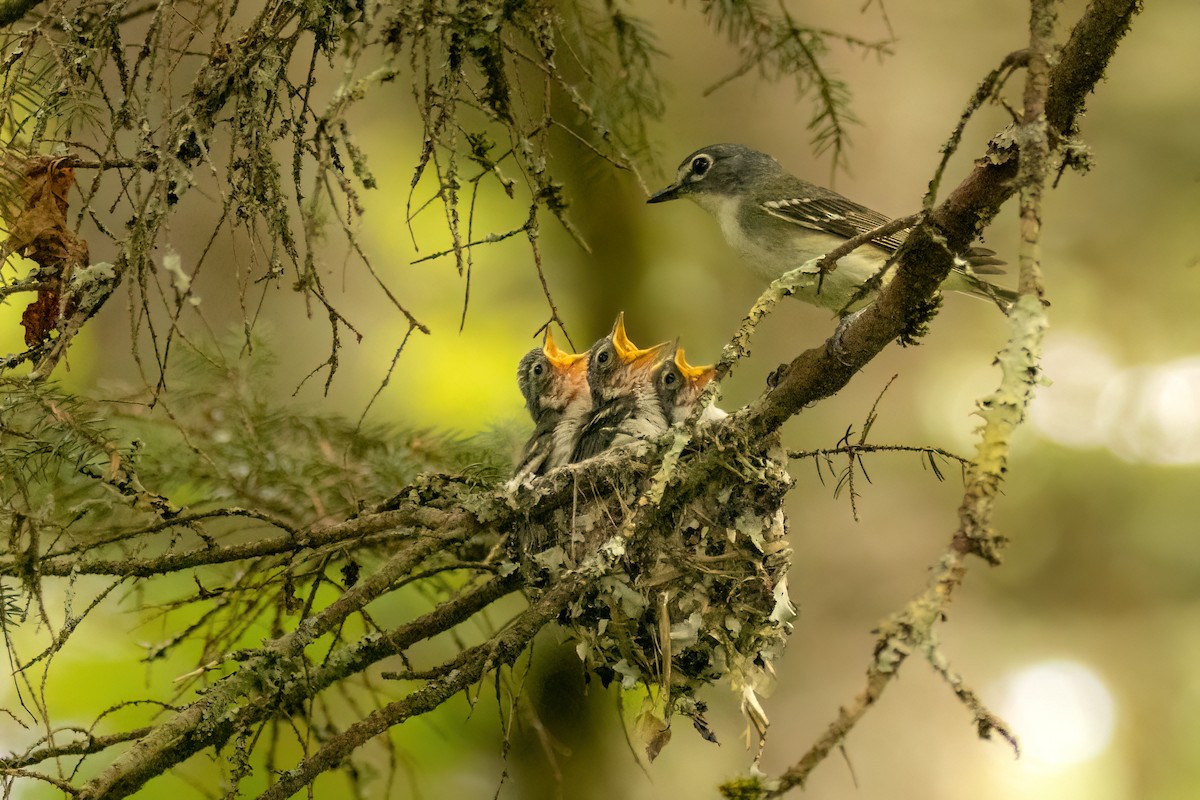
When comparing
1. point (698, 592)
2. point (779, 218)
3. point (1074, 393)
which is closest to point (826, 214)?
point (779, 218)

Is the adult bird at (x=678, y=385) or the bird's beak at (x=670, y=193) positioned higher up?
the bird's beak at (x=670, y=193)

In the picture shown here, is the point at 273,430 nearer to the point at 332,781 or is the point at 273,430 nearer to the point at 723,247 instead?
the point at 332,781

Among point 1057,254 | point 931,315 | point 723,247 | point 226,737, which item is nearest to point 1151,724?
point 1057,254

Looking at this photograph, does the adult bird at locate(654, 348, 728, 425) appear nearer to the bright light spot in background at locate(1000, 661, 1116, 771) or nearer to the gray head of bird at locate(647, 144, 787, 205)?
the gray head of bird at locate(647, 144, 787, 205)

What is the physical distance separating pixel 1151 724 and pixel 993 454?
6857 mm

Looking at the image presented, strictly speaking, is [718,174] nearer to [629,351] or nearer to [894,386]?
[629,351]

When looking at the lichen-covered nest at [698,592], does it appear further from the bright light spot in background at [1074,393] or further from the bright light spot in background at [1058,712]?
the bright light spot in background at [1074,393]

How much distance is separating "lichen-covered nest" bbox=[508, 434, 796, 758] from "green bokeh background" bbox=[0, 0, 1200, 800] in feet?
6.20

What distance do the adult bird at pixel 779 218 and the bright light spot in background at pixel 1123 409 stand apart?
3058 millimetres

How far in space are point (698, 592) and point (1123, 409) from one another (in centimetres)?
489

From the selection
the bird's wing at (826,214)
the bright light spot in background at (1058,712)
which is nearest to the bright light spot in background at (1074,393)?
the bright light spot in background at (1058,712)

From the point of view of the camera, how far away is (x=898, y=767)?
20.4 ft

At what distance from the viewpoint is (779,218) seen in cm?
475

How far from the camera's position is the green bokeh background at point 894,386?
6.03 meters
